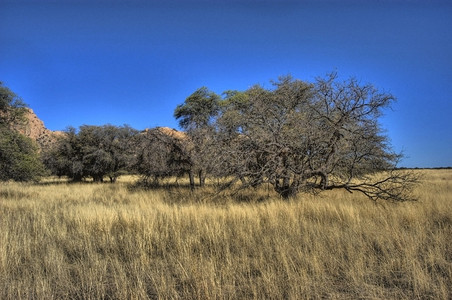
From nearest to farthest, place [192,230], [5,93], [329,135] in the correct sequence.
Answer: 1. [192,230]
2. [329,135]
3. [5,93]

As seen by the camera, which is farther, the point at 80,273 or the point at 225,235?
the point at 225,235

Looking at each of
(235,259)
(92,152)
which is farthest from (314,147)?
(92,152)

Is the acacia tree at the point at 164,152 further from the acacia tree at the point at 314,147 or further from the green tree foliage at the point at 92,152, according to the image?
the green tree foliage at the point at 92,152

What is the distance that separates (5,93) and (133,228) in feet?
44.5

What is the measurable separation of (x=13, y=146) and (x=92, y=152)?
53.0 ft

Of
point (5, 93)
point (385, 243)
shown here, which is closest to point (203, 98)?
point (5, 93)

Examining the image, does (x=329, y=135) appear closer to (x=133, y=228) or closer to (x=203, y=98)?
(x=133, y=228)

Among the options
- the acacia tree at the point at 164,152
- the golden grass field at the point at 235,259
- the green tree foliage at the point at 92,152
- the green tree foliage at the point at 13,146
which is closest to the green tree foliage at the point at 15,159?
the green tree foliage at the point at 13,146

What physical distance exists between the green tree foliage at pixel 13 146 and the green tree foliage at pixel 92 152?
13465mm

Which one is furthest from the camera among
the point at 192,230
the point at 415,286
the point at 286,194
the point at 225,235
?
the point at 286,194

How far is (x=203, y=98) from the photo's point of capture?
3078 centimetres

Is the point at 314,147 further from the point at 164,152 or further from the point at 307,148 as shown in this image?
the point at 164,152

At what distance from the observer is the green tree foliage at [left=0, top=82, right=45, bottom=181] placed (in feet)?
44.8

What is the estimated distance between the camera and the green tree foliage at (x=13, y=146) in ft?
44.8
